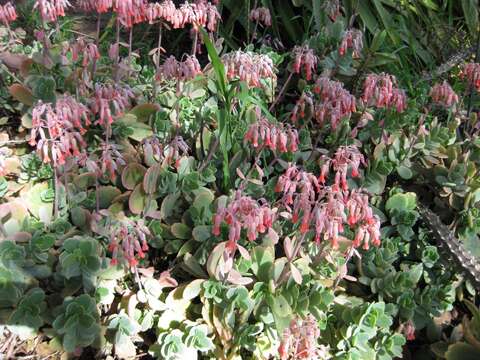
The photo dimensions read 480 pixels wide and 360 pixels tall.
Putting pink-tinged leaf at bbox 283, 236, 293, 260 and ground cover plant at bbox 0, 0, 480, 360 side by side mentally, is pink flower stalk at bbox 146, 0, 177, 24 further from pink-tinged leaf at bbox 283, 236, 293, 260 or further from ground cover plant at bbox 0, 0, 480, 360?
pink-tinged leaf at bbox 283, 236, 293, 260

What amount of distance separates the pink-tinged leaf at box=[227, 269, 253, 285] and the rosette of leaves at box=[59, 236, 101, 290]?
1.91 ft

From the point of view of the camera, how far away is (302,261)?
2473 mm

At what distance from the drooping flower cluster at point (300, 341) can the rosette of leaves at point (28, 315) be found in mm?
1043

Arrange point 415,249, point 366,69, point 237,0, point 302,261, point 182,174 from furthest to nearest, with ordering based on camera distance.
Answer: point 237,0 < point 366,69 < point 415,249 < point 182,174 < point 302,261

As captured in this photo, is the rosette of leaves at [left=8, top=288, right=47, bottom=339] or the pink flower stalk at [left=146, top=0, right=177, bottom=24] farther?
the pink flower stalk at [left=146, top=0, right=177, bottom=24]

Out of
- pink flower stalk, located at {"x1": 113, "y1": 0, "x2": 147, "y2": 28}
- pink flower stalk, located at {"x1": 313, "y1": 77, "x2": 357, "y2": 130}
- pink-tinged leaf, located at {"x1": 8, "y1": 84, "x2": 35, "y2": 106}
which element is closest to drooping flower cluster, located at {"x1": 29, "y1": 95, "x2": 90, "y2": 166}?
pink flower stalk, located at {"x1": 113, "y1": 0, "x2": 147, "y2": 28}

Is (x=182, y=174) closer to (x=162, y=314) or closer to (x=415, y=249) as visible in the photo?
(x=162, y=314)

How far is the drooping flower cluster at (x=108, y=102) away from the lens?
90.0 inches

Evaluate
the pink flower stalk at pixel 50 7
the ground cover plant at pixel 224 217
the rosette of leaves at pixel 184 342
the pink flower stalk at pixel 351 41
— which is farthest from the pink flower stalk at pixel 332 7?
the rosette of leaves at pixel 184 342

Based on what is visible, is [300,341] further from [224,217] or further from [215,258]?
[224,217]

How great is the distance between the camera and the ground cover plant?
225 cm

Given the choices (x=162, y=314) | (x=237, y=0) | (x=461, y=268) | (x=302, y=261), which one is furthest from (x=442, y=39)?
(x=162, y=314)

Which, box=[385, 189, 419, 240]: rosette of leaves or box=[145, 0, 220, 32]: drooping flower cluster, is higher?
box=[145, 0, 220, 32]: drooping flower cluster

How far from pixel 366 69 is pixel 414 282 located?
1.52 metres
